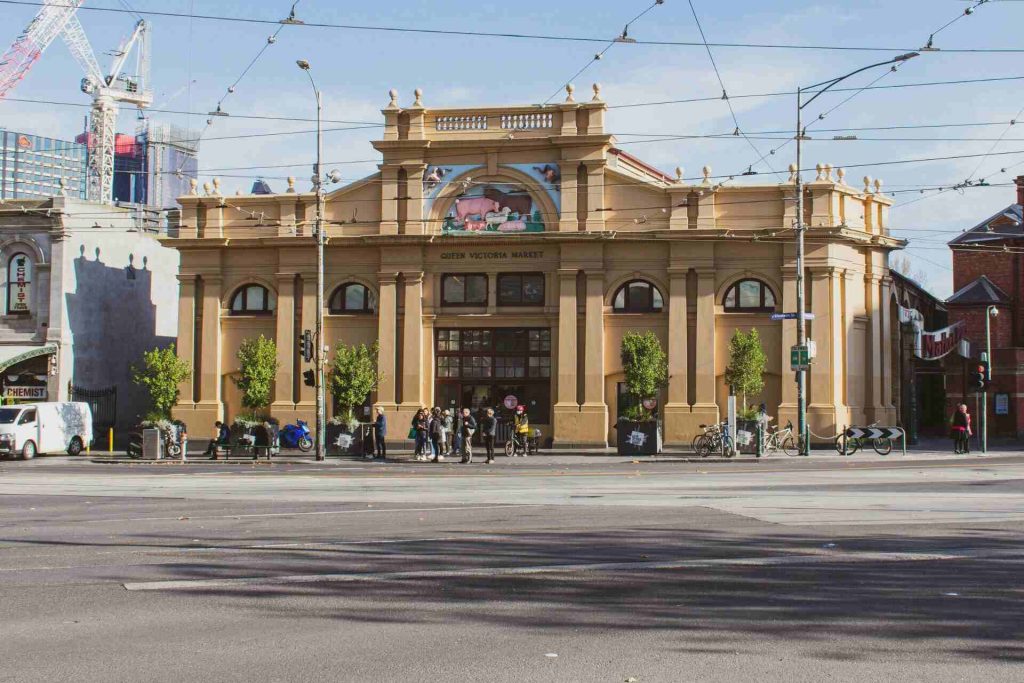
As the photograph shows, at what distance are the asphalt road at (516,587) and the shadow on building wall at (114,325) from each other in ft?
94.8

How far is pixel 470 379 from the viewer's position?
1724 inches

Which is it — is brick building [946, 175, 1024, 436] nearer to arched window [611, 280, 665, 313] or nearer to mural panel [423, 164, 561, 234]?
arched window [611, 280, 665, 313]

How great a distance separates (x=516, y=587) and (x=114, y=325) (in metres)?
42.8

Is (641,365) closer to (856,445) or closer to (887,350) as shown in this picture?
(856,445)

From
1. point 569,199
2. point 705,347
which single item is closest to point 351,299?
point 569,199

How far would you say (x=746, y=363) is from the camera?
39.8m

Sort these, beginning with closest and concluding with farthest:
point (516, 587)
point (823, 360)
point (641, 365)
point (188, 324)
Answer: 1. point (516, 587)
2. point (641, 365)
3. point (823, 360)
4. point (188, 324)

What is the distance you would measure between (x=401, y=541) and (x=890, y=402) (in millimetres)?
34814

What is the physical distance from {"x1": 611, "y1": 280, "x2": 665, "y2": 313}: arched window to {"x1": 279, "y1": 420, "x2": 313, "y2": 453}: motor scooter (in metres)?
12.3

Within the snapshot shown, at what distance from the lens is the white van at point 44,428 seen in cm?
3775

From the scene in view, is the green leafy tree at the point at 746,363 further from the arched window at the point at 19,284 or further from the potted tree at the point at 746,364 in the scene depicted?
the arched window at the point at 19,284

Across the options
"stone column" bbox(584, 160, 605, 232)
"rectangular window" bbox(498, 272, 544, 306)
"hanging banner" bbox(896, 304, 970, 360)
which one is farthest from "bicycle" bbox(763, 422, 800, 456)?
"rectangular window" bbox(498, 272, 544, 306)

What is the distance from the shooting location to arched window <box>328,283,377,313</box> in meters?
44.5

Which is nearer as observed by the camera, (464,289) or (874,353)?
(874,353)
